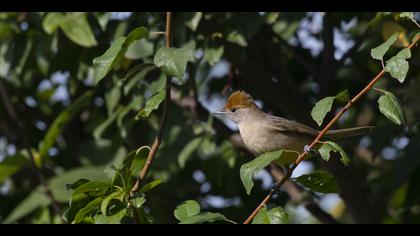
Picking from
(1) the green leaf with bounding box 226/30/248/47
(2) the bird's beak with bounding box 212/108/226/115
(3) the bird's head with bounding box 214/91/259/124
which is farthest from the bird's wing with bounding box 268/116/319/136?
(1) the green leaf with bounding box 226/30/248/47

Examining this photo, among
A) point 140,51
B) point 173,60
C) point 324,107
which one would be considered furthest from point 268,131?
point 324,107

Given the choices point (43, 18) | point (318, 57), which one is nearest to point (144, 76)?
point (43, 18)

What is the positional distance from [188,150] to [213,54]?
2.35 feet

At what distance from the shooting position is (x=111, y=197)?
2.70 metres

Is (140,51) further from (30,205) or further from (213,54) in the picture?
(30,205)

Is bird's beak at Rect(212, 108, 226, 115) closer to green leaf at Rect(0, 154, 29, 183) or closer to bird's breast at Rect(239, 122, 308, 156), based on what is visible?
bird's breast at Rect(239, 122, 308, 156)

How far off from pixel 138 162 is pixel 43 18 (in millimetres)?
1941

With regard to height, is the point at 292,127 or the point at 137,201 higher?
the point at 137,201

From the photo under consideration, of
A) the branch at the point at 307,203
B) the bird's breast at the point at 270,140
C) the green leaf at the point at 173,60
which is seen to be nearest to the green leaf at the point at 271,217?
the green leaf at the point at 173,60

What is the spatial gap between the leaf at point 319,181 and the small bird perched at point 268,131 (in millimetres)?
1142

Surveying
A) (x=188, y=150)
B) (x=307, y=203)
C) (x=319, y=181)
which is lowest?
(x=307, y=203)

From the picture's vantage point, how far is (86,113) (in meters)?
6.02

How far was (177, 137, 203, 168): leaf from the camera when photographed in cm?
466

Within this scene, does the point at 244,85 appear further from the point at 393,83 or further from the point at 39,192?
the point at 39,192
